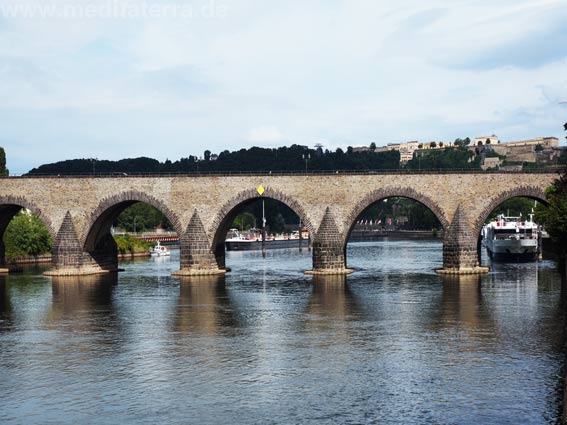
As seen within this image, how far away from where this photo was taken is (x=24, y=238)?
102875mm

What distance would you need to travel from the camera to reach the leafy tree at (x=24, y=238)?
102 meters

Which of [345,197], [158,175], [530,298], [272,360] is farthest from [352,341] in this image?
[158,175]

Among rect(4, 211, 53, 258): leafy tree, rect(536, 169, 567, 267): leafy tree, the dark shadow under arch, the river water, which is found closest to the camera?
the river water

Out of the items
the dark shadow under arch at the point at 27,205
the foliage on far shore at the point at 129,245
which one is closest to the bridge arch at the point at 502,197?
the dark shadow under arch at the point at 27,205

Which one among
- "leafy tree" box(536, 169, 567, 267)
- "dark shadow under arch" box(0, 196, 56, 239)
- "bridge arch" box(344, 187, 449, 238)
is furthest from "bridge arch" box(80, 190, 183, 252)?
"leafy tree" box(536, 169, 567, 267)

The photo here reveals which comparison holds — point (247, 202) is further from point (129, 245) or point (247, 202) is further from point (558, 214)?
point (129, 245)

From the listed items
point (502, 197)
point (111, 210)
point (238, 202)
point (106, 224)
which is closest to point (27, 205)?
point (106, 224)

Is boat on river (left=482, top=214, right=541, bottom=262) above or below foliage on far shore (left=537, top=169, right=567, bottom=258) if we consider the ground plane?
below

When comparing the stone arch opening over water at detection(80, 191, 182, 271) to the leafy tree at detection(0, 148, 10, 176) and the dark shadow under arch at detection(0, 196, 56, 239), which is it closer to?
the dark shadow under arch at detection(0, 196, 56, 239)

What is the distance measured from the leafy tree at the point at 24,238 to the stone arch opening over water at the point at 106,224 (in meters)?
20.4

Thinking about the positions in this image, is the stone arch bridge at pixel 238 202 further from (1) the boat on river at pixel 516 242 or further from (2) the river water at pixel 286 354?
(1) the boat on river at pixel 516 242

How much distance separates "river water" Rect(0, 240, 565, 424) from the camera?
29.4 meters

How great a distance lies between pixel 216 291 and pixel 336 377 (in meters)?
32.8

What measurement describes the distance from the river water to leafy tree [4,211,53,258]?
119 ft
